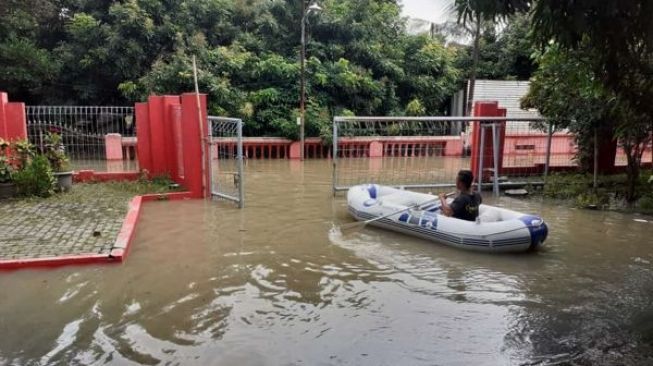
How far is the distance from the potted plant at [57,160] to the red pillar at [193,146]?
2.36 metres

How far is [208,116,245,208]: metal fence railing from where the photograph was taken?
9930mm

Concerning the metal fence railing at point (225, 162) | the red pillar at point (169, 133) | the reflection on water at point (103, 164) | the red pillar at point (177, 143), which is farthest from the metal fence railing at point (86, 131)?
the metal fence railing at point (225, 162)

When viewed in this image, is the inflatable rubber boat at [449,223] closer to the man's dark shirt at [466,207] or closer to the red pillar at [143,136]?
the man's dark shirt at [466,207]

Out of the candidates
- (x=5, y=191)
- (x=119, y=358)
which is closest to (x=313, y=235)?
(x=119, y=358)

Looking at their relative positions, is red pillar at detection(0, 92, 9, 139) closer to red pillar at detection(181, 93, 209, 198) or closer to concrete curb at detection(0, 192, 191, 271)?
red pillar at detection(181, 93, 209, 198)

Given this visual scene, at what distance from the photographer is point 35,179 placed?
9945mm

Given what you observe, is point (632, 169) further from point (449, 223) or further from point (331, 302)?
point (331, 302)

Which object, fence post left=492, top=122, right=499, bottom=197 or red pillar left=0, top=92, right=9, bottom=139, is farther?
fence post left=492, top=122, right=499, bottom=197

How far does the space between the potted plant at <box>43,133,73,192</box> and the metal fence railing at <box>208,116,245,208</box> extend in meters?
2.88

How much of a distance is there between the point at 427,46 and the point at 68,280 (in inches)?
840

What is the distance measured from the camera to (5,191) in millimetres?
9836

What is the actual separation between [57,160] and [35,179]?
2.75 ft

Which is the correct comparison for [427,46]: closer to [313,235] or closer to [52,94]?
[52,94]

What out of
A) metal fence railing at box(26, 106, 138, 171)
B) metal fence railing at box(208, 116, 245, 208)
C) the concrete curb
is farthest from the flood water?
metal fence railing at box(26, 106, 138, 171)
